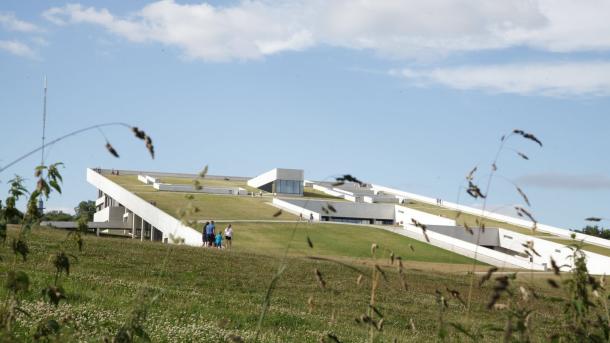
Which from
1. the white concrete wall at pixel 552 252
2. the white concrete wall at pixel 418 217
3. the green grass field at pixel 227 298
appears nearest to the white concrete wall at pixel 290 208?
the white concrete wall at pixel 418 217

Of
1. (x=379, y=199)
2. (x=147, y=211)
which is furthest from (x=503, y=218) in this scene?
(x=147, y=211)

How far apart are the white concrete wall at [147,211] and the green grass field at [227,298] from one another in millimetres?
17722

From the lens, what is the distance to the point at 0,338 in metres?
3.71

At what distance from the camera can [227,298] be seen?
14703mm

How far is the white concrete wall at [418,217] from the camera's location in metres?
67.5

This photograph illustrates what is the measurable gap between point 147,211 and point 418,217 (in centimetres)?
2377

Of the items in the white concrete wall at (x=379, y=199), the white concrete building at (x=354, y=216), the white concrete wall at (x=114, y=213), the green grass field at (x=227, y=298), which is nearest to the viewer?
the green grass field at (x=227, y=298)

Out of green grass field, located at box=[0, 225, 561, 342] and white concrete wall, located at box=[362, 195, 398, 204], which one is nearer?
green grass field, located at box=[0, 225, 561, 342]

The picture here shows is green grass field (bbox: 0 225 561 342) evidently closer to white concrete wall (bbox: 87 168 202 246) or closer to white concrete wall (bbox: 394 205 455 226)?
white concrete wall (bbox: 87 168 202 246)

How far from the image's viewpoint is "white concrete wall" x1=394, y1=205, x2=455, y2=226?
67.5 metres

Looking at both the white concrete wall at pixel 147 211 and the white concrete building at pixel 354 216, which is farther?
the white concrete building at pixel 354 216

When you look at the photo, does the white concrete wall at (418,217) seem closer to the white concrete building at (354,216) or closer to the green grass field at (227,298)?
the white concrete building at (354,216)

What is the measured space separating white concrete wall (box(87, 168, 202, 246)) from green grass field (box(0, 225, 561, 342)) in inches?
698

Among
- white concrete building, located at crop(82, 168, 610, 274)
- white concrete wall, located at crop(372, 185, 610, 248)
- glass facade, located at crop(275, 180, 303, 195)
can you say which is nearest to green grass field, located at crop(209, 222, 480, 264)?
white concrete building, located at crop(82, 168, 610, 274)
